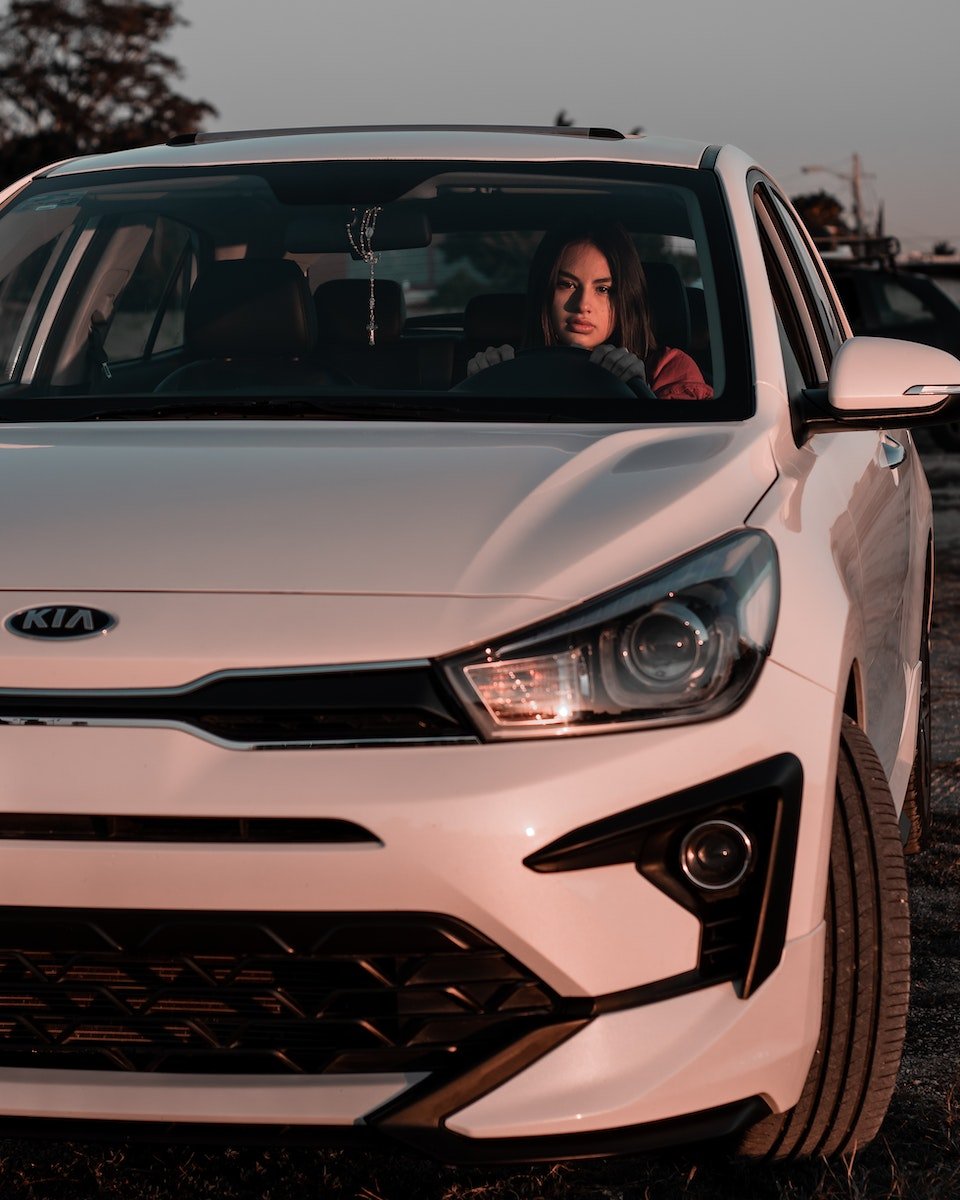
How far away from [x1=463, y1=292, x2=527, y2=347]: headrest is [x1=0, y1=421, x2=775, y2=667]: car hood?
86 cm

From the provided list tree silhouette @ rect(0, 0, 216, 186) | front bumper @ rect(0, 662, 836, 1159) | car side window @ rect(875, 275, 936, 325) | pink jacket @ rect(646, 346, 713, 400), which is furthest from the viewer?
tree silhouette @ rect(0, 0, 216, 186)

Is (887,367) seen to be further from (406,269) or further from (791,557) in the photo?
(406,269)

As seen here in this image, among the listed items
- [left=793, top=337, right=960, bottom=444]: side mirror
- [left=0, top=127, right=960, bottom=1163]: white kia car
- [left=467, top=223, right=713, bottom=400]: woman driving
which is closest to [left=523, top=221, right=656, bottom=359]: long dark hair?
[left=467, top=223, right=713, bottom=400]: woman driving

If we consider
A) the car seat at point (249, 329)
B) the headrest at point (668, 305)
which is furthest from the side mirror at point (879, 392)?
the car seat at point (249, 329)

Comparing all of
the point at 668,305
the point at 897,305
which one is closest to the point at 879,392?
the point at 668,305

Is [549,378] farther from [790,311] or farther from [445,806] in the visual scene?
[445,806]

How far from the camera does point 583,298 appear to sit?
12.4 ft

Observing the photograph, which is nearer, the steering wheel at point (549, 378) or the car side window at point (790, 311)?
the steering wheel at point (549, 378)

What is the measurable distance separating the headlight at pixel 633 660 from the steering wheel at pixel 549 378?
90cm

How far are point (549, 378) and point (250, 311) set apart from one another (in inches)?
25.4

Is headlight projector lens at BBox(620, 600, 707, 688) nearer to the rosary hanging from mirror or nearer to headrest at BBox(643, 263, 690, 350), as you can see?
headrest at BBox(643, 263, 690, 350)

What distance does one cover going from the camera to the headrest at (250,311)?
3.62m

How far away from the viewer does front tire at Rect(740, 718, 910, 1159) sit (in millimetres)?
2617

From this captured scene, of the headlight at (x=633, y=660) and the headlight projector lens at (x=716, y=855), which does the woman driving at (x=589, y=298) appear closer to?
the headlight at (x=633, y=660)
